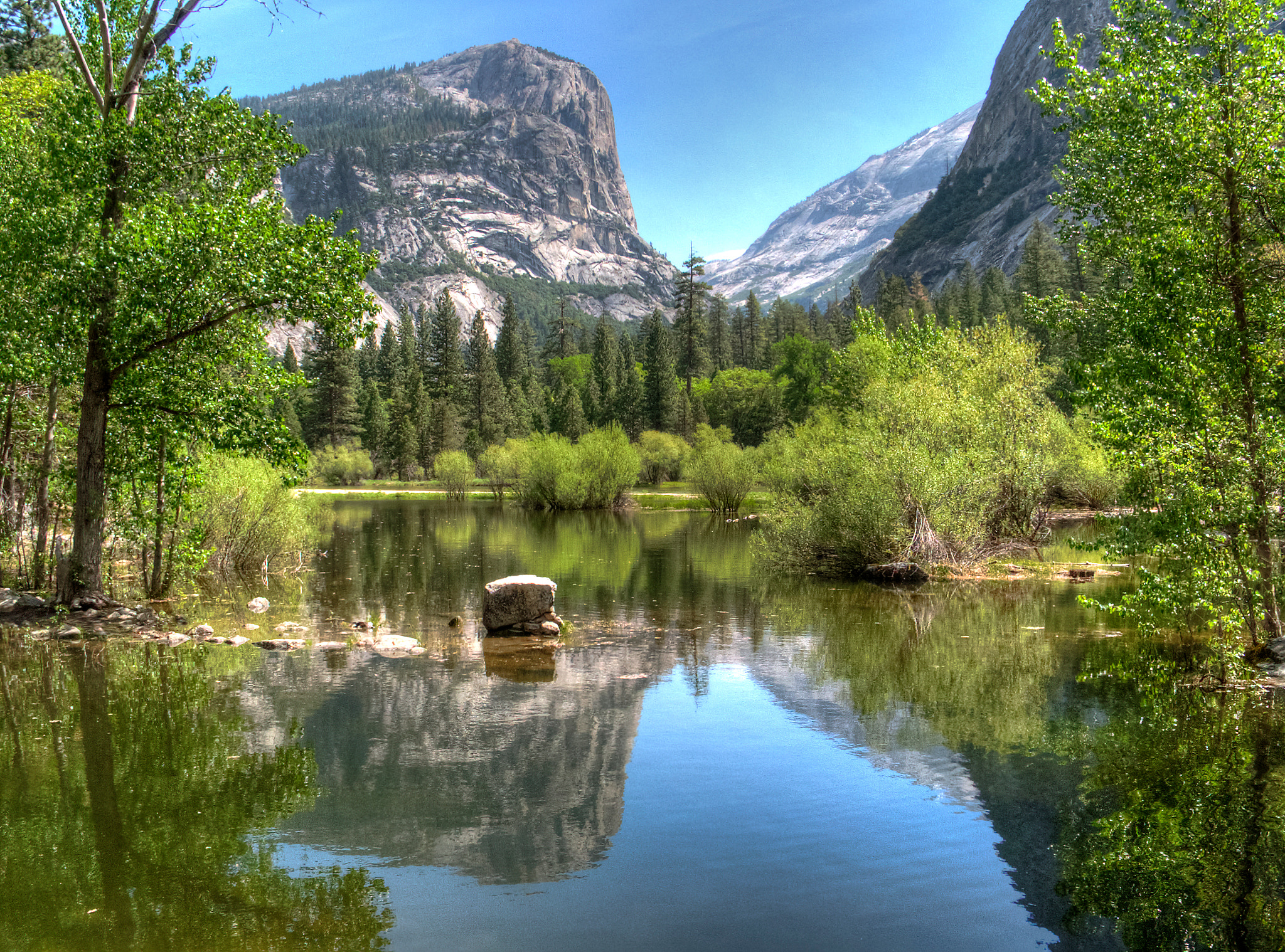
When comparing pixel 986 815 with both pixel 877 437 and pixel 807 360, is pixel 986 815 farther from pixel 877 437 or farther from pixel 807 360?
pixel 807 360

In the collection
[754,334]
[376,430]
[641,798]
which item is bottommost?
[641,798]

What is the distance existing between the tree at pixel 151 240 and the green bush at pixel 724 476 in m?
40.4

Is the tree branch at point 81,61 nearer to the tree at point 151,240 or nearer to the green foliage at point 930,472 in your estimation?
the tree at point 151,240

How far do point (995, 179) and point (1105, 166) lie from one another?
202963 millimetres

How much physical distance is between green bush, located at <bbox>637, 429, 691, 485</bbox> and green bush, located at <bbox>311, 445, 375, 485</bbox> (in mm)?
32446

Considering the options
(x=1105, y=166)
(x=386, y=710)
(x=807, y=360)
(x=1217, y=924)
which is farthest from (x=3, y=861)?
(x=807, y=360)

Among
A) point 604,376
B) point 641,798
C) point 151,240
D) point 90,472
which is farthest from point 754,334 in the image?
point 641,798

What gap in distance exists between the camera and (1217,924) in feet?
20.1

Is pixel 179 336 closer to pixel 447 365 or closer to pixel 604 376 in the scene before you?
pixel 604 376

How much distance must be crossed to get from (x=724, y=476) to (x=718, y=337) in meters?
81.3

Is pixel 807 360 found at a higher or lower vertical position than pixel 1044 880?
higher

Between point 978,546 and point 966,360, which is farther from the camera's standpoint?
point 966,360

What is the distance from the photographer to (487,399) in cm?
9812

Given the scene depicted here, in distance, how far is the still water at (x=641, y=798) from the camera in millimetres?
6246
